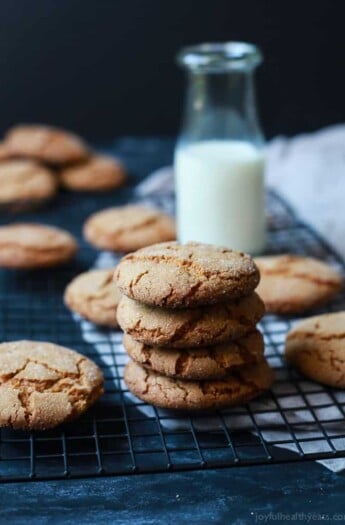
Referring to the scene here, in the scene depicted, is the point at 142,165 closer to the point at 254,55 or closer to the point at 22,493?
the point at 254,55

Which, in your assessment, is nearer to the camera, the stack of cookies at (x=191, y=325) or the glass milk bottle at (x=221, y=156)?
the stack of cookies at (x=191, y=325)

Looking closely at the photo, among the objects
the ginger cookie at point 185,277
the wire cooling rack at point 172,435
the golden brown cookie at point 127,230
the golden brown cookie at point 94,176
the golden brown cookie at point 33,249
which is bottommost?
the golden brown cookie at point 94,176

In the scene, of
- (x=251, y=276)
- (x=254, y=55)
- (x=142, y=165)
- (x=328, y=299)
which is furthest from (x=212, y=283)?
(x=142, y=165)

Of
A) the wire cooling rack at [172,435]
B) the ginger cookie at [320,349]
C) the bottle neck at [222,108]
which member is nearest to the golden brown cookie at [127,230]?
the bottle neck at [222,108]

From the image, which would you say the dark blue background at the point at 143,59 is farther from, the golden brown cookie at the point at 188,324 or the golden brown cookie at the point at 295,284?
the golden brown cookie at the point at 188,324

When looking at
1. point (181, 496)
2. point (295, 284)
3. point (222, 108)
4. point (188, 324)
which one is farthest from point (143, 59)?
point (181, 496)

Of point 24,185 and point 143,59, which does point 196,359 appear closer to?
point 24,185

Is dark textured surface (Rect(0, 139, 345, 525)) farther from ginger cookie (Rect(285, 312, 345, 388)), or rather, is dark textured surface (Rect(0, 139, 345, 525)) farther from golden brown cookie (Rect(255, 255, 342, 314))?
golden brown cookie (Rect(255, 255, 342, 314))
